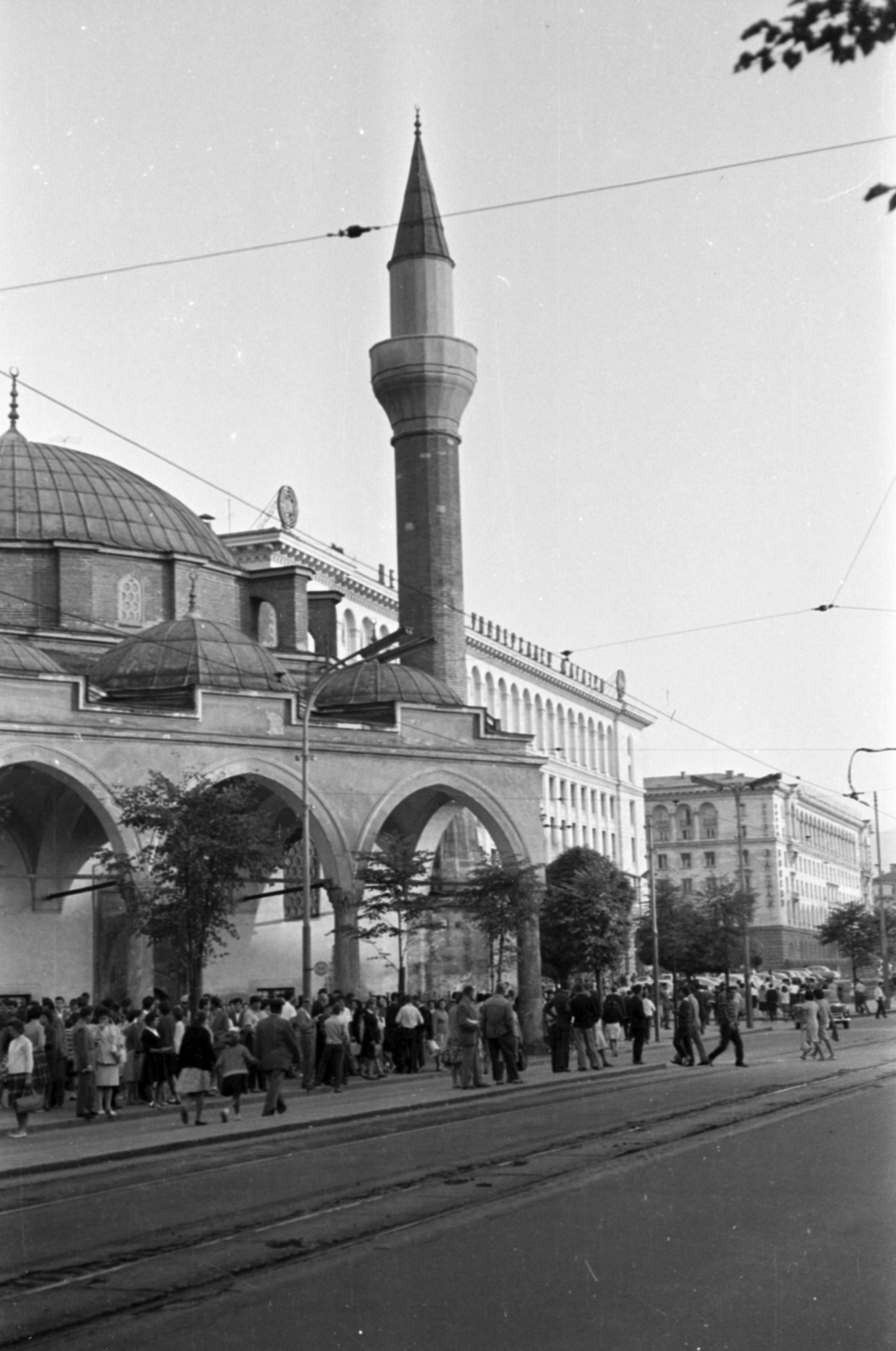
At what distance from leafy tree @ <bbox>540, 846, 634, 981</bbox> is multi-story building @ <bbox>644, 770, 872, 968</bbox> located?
38.2m

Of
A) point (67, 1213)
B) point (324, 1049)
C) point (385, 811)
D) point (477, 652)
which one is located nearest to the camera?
point (67, 1213)

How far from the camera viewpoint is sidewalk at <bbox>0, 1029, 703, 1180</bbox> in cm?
1496

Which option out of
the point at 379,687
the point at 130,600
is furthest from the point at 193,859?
the point at 130,600

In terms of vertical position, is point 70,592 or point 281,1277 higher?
point 70,592

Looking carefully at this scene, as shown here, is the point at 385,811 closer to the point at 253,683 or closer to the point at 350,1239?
the point at 253,683

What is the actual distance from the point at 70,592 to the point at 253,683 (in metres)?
7.38

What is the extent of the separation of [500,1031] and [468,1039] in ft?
2.95

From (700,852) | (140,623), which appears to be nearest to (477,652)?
(700,852)

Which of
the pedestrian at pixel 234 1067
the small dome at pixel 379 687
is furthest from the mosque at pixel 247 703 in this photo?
the pedestrian at pixel 234 1067

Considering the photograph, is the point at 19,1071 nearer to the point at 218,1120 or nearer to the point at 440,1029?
the point at 218,1120

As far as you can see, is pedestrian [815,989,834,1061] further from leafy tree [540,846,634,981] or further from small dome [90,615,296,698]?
leafy tree [540,846,634,981]

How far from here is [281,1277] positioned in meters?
8.12

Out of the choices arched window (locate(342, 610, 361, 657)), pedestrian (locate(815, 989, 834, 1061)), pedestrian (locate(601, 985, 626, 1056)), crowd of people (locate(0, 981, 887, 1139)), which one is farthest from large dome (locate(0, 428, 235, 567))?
pedestrian (locate(815, 989, 834, 1061))

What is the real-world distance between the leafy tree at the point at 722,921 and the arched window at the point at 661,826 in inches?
1272
